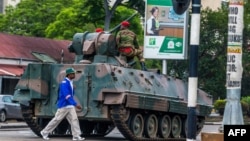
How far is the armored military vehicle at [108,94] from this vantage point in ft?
62.8

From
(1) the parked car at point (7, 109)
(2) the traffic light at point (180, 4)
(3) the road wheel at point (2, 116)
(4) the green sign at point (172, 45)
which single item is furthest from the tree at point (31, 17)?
(2) the traffic light at point (180, 4)

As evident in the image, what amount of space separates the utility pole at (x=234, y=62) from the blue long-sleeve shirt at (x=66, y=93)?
5301 millimetres

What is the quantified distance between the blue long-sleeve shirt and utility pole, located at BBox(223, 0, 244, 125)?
5.30m

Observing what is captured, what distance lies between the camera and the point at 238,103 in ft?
46.7

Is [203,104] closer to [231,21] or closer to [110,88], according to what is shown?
[110,88]

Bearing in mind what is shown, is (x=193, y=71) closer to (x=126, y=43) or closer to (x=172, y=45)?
(x=126, y=43)

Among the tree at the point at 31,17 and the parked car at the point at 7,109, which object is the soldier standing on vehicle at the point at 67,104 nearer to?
the parked car at the point at 7,109

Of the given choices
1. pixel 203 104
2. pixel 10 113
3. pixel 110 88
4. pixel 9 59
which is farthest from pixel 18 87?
pixel 9 59

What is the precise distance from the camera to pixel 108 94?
19.1 m

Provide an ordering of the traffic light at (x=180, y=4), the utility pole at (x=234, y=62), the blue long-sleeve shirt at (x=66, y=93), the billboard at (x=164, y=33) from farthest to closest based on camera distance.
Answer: the billboard at (x=164, y=33) < the blue long-sleeve shirt at (x=66, y=93) < the utility pole at (x=234, y=62) < the traffic light at (x=180, y=4)

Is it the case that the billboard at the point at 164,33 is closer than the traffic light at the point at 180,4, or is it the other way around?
the traffic light at the point at 180,4

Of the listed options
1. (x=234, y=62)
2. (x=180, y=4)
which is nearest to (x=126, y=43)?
(x=234, y=62)

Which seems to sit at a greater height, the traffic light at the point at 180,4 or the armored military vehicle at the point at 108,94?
the traffic light at the point at 180,4

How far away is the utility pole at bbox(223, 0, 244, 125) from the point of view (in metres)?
14.1
